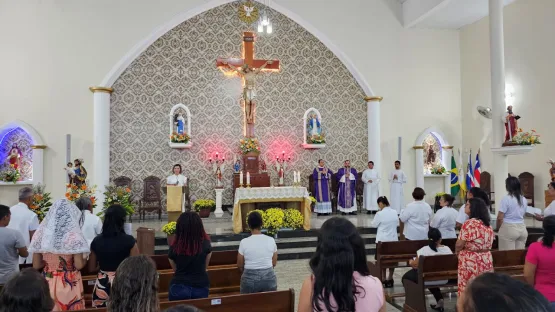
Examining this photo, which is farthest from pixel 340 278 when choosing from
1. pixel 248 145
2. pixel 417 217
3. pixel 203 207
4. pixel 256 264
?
pixel 248 145

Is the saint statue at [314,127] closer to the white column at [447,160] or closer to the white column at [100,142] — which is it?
the white column at [447,160]

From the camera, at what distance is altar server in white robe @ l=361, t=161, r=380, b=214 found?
12.1 meters

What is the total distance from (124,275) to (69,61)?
1106 centimetres

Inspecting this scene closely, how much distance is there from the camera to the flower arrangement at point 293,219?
29.4 ft

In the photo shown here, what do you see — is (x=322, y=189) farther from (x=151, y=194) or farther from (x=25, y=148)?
(x=25, y=148)

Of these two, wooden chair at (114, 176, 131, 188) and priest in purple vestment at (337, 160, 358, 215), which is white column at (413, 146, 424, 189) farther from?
wooden chair at (114, 176, 131, 188)

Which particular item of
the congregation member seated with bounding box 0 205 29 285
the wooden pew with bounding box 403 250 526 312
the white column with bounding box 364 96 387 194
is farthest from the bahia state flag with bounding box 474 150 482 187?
the congregation member seated with bounding box 0 205 29 285

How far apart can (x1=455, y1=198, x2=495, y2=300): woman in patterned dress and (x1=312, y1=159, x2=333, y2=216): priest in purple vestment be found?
7797 mm

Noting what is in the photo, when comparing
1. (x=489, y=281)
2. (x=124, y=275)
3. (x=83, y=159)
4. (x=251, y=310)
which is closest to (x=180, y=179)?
(x=83, y=159)

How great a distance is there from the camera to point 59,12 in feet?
37.0

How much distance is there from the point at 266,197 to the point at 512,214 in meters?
4.93

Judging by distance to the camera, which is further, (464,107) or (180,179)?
(464,107)

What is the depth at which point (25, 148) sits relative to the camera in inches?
442

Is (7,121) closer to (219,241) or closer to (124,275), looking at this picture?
(219,241)
